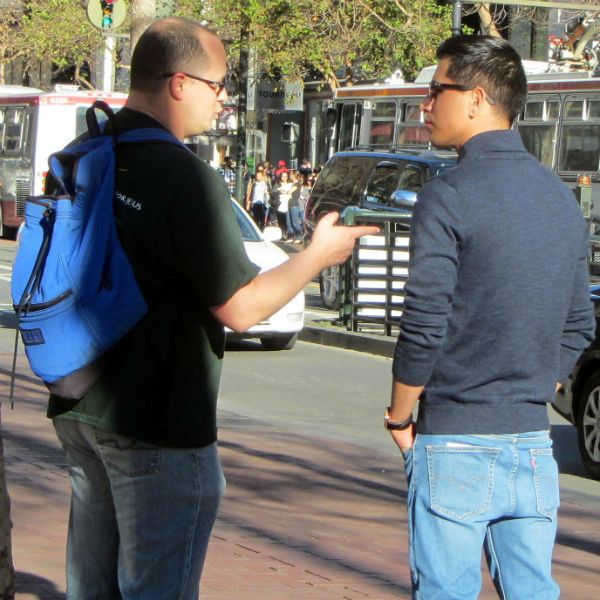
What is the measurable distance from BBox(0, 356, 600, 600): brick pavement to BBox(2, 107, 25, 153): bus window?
87.1 ft

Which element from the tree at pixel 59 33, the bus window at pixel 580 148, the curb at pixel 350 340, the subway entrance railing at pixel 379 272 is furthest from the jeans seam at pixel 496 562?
the tree at pixel 59 33

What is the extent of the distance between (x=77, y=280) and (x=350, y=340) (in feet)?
42.2

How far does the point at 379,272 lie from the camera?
641 inches

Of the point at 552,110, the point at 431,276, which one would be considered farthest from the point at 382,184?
the point at 431,276

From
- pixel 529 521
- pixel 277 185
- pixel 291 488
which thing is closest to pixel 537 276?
pixel 529 521

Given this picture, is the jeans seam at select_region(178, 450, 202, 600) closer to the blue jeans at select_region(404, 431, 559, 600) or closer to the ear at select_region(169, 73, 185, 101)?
the blue jeans at select_region(404, 431, 559, 600)

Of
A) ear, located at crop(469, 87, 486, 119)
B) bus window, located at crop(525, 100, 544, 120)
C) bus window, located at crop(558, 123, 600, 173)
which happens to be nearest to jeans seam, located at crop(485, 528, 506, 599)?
ear, located at crop(469, 87, 486, 119)

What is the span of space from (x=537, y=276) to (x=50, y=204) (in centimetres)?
120

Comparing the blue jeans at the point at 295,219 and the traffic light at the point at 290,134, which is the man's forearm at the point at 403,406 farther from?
the blue jeans at the point at 295,219

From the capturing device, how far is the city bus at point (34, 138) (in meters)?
34.3

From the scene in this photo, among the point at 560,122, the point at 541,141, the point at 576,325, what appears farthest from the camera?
the point at 541,141

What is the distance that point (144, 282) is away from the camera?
3.14 meters

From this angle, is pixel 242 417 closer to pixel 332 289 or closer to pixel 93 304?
pixel 93 304

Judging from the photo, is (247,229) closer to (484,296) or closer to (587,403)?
(587,403)
